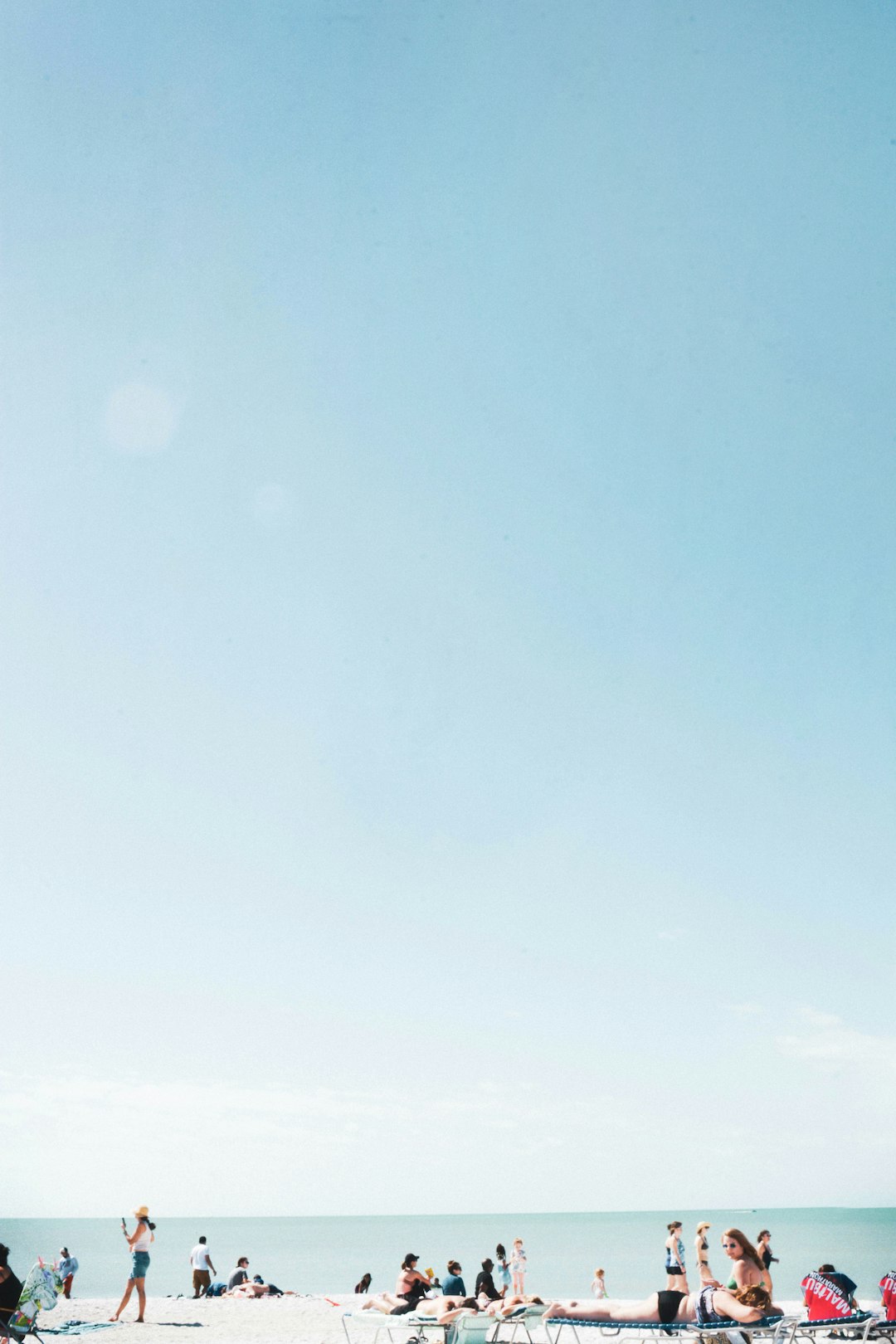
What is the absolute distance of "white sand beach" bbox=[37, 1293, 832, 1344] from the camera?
39.9 feet

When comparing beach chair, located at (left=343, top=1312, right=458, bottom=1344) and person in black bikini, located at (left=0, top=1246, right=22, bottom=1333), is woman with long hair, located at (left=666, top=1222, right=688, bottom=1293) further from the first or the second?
person in black bikini, located at (left=0, top=1246, right=22, bottom=1333)

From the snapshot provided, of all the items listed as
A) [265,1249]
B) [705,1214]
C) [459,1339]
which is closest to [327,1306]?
[459,1339]

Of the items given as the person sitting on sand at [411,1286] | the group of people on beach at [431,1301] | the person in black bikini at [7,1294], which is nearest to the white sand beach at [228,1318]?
the group of people on beach at [431,1301]

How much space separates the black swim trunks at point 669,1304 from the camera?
7859mm

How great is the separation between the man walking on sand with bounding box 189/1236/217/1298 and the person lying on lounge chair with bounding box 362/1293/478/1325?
10636 mm

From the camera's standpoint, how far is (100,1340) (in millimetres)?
11383

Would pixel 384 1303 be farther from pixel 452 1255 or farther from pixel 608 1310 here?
pixel 452 1255

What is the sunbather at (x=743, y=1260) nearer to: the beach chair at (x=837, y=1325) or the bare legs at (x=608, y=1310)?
the beach chair at (x=837, y=1325)

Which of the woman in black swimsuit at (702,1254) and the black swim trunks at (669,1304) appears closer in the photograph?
the black swim trunks at (669,1304)

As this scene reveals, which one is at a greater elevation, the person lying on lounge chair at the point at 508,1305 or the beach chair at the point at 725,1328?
the beach chair at the point at 725,1328

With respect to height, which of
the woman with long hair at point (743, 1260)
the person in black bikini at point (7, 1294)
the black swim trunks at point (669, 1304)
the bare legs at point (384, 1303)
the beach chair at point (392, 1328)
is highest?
the woman with long hair at point (743, 1260)

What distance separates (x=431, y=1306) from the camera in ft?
30.4

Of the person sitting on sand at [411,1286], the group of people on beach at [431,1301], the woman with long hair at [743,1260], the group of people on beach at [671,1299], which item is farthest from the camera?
the person sitting on sand at [411,1286]

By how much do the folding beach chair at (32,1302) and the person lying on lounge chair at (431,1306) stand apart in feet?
9.87
